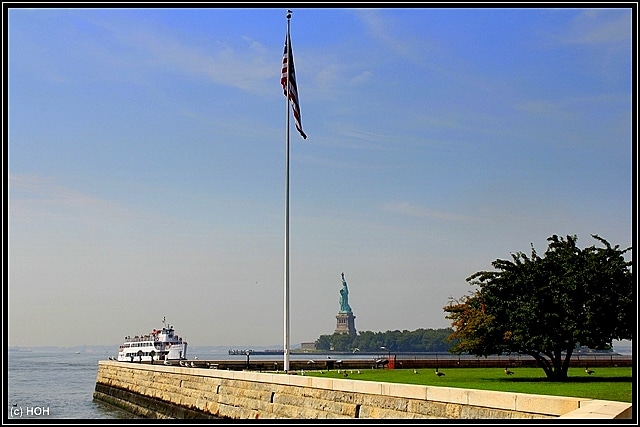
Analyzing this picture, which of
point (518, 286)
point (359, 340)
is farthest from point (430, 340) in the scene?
point (518, 286)

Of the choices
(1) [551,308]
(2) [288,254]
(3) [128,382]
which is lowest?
(3) [128,382]

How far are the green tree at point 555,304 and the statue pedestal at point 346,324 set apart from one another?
136710 millimetres

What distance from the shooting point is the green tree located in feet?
90.9

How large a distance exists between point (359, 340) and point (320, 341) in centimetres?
2313

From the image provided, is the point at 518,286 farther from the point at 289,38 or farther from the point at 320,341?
the point at 320,341

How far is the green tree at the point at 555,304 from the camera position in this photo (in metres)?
27.7

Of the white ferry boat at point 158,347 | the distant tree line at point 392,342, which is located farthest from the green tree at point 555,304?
the distant tree line at point 392,342

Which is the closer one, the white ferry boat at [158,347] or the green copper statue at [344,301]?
the white ferry boat at [158,347]

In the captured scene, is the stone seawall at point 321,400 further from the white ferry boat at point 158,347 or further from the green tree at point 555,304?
the white ferry boat at point 158,347

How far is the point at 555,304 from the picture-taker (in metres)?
28.3

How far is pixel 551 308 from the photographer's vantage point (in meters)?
28.6

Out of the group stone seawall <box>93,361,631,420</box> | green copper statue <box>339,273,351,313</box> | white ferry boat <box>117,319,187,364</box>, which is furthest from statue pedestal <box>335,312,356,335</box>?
stone seawall <box>93,361,631,420</box>

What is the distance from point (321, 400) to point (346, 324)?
148m
